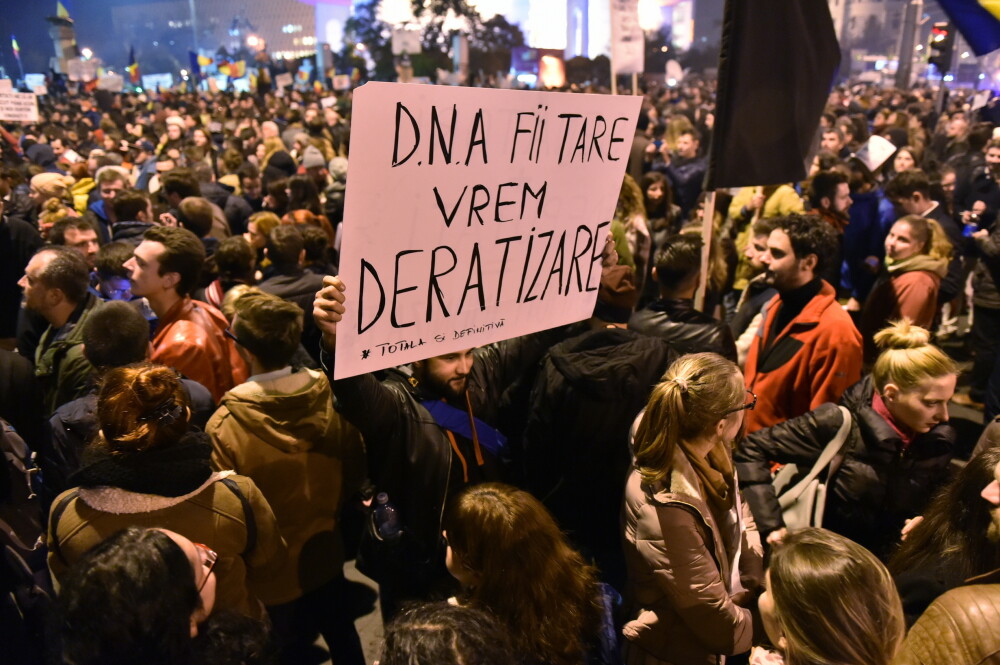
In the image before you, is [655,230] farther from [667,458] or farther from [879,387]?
[667,458]

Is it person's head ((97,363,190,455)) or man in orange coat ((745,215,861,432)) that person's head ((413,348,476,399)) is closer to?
person's head ((97,363,190,455))

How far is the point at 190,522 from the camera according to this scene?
1.94m

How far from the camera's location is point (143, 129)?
43.0ft

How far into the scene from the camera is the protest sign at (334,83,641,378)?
175 cm

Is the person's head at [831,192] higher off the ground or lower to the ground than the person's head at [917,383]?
higher

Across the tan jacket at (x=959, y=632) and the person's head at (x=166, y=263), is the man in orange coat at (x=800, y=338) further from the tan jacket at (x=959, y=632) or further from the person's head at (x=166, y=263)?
the person's head at (x=166, y=263)

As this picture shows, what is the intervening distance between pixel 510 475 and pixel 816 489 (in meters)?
1.15

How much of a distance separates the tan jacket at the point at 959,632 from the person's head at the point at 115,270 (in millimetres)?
3961

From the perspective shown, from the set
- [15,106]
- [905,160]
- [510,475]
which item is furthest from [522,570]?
[15,106]

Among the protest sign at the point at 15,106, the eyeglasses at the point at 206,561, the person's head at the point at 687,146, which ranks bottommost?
the eyeglasses at the point at 206,561

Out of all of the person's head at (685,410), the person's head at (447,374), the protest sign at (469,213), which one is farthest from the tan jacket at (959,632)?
the person's head at (447,374)

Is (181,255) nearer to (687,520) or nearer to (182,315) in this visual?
(182,315)

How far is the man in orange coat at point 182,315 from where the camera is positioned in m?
3.22

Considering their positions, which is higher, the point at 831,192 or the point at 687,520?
the point at 831,192
